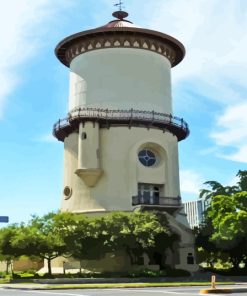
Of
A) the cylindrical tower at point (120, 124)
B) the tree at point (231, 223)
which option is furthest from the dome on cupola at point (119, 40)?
the tree at point (231, 223)

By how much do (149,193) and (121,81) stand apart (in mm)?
12849

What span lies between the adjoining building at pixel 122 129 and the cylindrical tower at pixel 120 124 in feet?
0.34

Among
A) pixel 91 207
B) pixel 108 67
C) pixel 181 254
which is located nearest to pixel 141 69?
pixel 108 67

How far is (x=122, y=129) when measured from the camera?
179ft

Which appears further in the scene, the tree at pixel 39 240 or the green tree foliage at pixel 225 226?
the green tree foliage at pixel 225 226

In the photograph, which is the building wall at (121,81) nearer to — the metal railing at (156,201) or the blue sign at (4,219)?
the metal railing at (156,201)

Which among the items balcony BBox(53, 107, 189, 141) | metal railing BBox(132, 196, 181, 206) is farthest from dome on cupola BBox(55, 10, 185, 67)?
metal railing BBox(132, 196, 181, 206)

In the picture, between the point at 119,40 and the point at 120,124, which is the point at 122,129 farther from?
the point at 119,40

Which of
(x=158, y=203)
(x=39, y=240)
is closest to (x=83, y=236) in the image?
(x=39, y=240)

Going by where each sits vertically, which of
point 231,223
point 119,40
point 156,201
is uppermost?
point 119,40

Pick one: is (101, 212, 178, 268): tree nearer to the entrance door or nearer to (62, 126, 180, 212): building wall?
the entrance door

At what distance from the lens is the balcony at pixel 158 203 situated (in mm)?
51781

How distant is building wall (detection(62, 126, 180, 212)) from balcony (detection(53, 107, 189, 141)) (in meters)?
0.66

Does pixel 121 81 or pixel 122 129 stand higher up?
pixel 121 81
